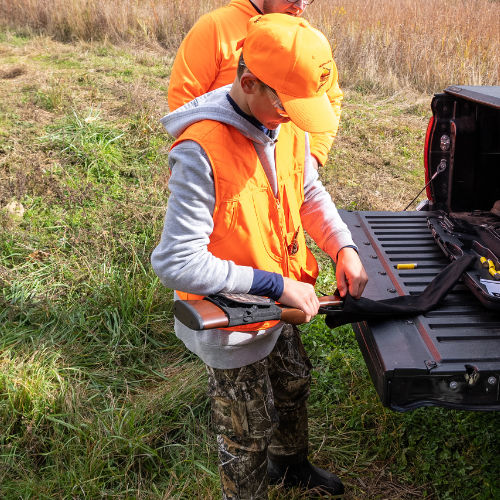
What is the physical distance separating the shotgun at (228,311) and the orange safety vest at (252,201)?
0.54ft

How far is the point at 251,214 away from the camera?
1795 mm

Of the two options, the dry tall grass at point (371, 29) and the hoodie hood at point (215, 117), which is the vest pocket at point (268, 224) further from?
the dry tall grass at point (371, 29)

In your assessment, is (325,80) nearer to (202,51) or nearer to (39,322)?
(202,51)

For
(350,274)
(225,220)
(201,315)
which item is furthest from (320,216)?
(201,315)

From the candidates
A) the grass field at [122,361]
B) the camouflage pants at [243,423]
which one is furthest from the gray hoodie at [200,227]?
the grass field at [122,361]

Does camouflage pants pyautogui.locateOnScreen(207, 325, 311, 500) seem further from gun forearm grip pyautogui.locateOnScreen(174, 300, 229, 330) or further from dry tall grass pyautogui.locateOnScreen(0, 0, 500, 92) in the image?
dry tall grass pyautogui.locateOnScreen(0, 0, 500, 92)

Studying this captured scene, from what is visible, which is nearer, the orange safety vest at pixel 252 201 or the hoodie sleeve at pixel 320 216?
the orange safety vest at pixel 252 201

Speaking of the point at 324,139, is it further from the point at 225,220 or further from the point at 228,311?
the point at 228,311

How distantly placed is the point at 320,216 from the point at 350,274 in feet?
0.90

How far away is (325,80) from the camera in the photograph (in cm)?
175

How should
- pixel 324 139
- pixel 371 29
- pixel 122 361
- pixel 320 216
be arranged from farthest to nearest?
pixel 371 29 < pixel 122 361 < pixel 324 139 < pixel 320 216

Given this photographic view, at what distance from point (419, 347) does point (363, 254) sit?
2.39ft

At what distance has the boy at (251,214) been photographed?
1675mm

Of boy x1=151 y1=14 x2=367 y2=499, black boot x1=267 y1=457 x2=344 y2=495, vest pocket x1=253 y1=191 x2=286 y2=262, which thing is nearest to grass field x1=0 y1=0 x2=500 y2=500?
black boot x1=267 y1=457 x2=344 y2=495
